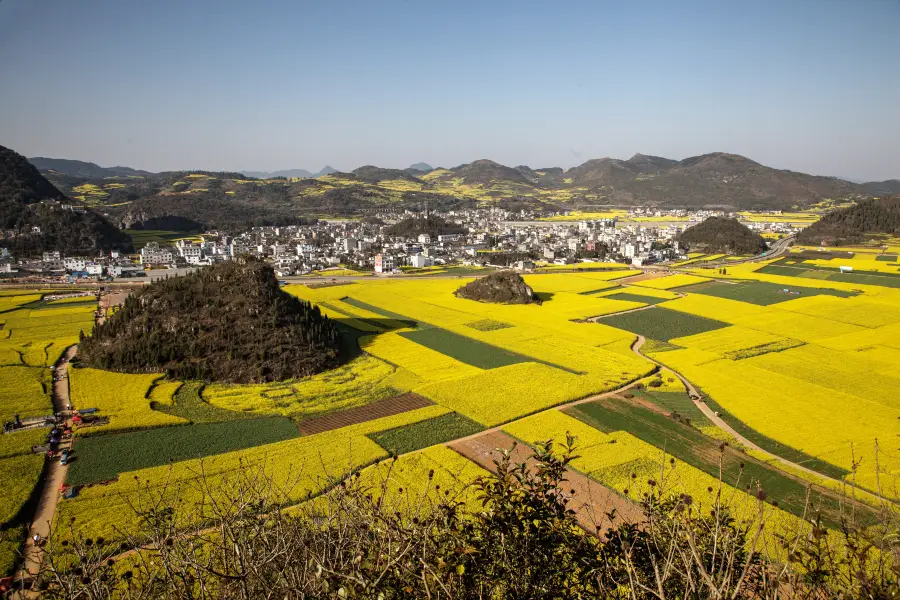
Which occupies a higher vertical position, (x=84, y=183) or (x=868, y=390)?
(x=84, y=183)

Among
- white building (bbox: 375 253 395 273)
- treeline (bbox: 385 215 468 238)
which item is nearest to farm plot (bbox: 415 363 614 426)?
white building (bbox: 375 253 395 273)

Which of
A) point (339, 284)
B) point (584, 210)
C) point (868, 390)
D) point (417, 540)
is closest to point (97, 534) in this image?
point (417, 540)

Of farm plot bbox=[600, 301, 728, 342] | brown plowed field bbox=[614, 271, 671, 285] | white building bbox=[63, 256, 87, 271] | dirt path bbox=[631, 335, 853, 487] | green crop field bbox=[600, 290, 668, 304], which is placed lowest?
dirt path bbox=[631, 335, 853, 487]

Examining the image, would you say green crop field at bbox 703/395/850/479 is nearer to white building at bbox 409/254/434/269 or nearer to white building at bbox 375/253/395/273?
white building at bbox 375/253/395/273

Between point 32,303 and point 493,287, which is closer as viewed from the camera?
point 32,303

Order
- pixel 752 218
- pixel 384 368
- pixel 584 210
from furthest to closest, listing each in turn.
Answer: pixel 584 210
pixel 752 218
pixel 384 368

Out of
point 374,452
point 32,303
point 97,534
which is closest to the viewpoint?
point 97,534

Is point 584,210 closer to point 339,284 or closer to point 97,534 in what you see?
point 339,284

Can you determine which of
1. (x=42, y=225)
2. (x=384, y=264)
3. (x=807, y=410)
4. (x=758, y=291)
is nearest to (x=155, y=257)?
(x=42, y=225)
